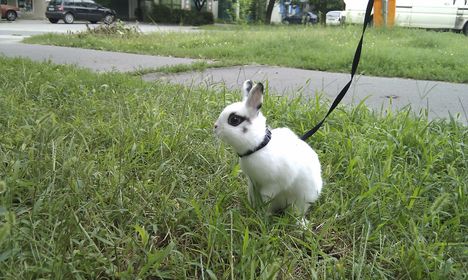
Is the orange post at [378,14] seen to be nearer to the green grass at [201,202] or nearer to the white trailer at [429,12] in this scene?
the white trailer at [429,12]

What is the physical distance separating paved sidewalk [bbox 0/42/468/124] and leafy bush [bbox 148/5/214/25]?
81.9 ft

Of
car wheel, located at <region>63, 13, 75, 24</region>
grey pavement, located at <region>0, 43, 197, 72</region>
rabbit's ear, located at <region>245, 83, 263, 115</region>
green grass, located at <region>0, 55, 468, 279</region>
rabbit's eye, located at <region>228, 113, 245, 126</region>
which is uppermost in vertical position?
car wheel, located at <region>63, 13, 75, 24</region>

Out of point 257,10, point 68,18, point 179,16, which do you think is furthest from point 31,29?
point 257,10

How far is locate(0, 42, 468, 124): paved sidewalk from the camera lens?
4.78 meters

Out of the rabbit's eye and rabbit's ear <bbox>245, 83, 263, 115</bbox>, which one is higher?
rabbit's ear <bbox>245, 83, 263, 115</bbox>

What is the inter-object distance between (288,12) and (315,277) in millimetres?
40138

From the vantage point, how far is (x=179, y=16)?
33.0 m

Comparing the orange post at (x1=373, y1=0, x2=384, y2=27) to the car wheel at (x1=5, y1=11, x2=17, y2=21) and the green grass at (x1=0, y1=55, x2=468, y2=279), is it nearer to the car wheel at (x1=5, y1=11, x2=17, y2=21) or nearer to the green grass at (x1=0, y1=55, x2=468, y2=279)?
the green grass at (x1=0, y1=55, x2=468, y2=279)

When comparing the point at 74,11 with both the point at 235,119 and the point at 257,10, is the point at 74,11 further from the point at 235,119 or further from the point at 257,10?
the point at 235,119

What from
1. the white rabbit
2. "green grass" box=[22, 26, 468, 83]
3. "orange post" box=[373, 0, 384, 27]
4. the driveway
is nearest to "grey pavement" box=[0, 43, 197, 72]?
"green grass" box=[22, 26, 468, 83]

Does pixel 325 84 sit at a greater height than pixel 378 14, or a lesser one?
lesser

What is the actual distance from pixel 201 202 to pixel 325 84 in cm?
407

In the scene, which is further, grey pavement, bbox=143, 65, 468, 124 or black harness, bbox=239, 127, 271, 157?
grey pavement, bbox=143, 65, 468, 124

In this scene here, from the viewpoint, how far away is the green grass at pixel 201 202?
1.80m
